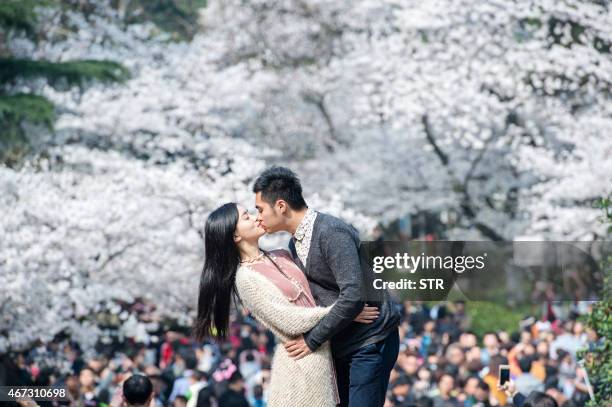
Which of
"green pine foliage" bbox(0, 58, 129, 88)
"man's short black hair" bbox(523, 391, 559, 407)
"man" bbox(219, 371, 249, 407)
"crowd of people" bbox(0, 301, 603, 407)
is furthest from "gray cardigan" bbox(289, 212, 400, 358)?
"green pine foliage" bbox(0, 58, 129, 88)

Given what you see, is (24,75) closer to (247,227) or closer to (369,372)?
(247,227)

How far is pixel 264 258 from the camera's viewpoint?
4.70 metres

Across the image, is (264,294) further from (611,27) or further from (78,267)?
(611,27)

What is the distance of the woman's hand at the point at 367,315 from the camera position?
15.0ft

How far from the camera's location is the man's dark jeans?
4574 mm

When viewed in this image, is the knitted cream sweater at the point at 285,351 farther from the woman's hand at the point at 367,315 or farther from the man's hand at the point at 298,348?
the woman's hand at the point at 367,315

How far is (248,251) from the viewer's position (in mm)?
4676

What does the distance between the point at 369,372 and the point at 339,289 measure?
1.27ft

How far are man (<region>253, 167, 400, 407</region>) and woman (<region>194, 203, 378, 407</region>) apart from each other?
6cm

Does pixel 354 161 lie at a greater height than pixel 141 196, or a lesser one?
greater

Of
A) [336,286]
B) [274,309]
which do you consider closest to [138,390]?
[274,309]

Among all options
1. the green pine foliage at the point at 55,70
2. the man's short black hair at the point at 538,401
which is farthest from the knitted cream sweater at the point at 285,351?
the green pine foliage at the point at 55,70

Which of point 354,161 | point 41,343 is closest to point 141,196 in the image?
point 41,343

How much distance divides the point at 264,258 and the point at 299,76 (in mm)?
16331
